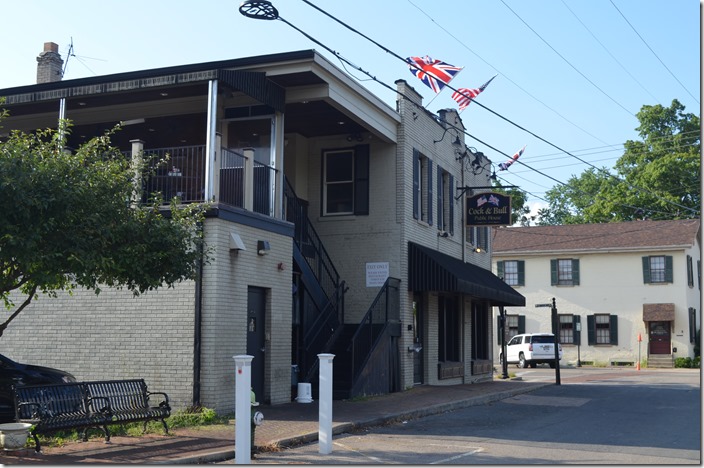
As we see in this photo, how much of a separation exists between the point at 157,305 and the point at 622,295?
119ft

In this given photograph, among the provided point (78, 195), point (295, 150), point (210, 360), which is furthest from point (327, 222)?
point (78, 195)

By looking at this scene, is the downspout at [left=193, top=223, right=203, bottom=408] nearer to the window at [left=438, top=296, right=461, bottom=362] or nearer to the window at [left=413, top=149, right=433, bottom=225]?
the window at [left=413, top=149, right=433, bottom=225]

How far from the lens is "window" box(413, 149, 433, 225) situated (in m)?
23.2

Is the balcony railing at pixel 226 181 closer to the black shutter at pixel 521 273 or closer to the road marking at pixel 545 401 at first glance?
the road marking at pixel 545 401

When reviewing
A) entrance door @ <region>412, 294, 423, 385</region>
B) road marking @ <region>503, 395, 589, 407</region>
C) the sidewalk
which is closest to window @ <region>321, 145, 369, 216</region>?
entrance door @ <region>412, 294, 423, 385</region>

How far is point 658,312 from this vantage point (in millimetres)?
44719

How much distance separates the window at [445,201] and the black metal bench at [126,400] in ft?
46.3

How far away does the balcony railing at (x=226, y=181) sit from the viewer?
54.8ft

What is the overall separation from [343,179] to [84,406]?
12.0 m

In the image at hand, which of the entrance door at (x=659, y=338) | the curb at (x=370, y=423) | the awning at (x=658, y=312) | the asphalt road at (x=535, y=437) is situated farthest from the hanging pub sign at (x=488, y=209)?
the entrance door at (x=659, y=338)

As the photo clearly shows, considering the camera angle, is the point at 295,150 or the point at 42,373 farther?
the point at 295,150

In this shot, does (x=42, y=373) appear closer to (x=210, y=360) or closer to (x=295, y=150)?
(x=210, y=360)

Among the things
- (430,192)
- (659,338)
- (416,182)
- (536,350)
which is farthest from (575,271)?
(416,182)

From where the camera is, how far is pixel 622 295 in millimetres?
46125
